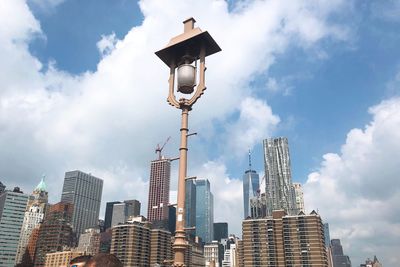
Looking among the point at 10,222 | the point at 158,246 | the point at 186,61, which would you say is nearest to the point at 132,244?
the point at 158,246

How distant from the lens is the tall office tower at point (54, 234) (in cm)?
15275

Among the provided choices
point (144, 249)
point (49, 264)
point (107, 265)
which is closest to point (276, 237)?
point (144, 249)

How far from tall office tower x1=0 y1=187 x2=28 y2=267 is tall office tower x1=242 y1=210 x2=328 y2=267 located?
109249mm

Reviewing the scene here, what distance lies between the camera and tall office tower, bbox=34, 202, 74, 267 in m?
153

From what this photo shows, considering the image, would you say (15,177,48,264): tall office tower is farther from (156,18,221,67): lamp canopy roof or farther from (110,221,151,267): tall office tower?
(156,18,221,67): lamp canopy roof

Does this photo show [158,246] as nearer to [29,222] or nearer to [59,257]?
[59,257]

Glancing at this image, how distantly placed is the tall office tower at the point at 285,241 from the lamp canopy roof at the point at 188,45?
9792 cm

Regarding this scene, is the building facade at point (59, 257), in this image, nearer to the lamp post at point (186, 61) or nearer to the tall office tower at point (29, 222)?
the tall office tower at point (29, 222)

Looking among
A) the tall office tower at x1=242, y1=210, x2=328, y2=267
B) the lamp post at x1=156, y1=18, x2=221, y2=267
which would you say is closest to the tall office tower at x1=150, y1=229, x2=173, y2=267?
the tall office tower at x1=242, y1=210, x2=328, y2=267

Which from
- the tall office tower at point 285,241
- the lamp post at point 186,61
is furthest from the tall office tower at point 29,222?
the lamp post at point 186,61

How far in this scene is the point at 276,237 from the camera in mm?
106250

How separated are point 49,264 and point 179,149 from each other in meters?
135

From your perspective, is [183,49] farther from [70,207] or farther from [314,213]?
[70,207]

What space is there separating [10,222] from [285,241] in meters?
128
